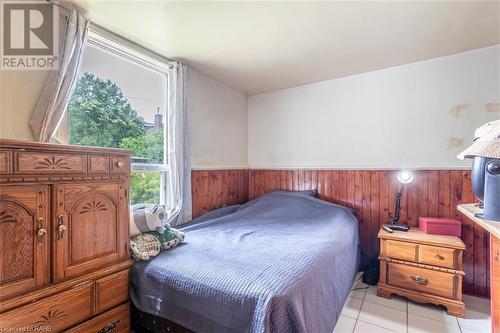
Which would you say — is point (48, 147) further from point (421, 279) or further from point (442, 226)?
point (442, 226)

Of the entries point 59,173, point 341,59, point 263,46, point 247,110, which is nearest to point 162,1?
point 263,46

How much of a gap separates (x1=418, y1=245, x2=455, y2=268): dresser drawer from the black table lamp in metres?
0.30

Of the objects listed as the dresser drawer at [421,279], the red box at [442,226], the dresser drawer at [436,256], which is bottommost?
the dresser drawer at [421,279]

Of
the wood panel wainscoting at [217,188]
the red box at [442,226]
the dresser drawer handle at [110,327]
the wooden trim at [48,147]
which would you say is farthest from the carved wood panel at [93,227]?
the red box at [442,226]

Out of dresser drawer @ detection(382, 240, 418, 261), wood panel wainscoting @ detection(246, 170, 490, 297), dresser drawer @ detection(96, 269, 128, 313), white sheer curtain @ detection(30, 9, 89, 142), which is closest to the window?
white sheer curtain @ detection(30, 9, 89, 142)

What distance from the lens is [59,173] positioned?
4.02 feet

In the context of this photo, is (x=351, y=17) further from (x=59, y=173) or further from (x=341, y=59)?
(x=59, y=173)

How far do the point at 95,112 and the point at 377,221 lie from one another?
2.89m

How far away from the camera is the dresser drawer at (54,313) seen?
1.06 metres

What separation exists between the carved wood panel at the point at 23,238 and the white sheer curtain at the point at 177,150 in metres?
1.17

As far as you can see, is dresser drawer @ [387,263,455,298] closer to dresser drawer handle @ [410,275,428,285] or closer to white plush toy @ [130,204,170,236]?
dresser drawer handle @ [410,275,428,285]

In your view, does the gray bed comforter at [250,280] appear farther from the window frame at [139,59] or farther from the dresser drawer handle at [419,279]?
the window frame at [139,59]

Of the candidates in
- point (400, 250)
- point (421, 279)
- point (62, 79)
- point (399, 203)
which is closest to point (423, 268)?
point (421, 279)

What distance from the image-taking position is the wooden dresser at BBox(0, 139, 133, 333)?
106cm
